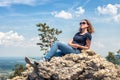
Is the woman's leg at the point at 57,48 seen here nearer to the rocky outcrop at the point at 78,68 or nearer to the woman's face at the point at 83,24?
the rocky outcrop at the point at 78,68

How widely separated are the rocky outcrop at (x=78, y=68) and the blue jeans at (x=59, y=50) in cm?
26

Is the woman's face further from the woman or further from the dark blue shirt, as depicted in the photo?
the dark blue shirt

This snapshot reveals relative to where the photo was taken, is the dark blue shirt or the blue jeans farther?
the dark blue shirt

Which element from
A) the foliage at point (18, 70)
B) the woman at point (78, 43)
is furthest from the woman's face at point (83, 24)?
the foliage at point (18, 70)

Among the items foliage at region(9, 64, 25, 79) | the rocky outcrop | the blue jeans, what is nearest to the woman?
the blue jeans

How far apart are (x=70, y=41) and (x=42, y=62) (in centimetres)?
175

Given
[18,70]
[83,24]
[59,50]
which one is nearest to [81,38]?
[83,24]

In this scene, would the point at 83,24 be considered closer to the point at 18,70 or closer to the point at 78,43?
the point at 78,43

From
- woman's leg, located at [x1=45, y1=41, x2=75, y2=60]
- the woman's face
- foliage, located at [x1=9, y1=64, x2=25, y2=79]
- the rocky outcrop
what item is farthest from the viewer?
foliage, located at [x1=9, y1=64, x2=25, y2=79]

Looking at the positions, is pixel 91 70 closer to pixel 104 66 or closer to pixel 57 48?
pixel 104 66

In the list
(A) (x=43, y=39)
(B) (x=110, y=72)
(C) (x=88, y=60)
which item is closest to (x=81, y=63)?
(C) (x=88, y=60)

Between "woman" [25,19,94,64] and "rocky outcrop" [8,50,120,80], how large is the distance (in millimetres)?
288

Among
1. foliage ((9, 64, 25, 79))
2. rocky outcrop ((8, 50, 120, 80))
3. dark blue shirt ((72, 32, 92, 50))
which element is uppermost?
dark blue shirt ((72, 32, 92, 50))

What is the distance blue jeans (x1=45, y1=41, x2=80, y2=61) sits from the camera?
17.2 metres
